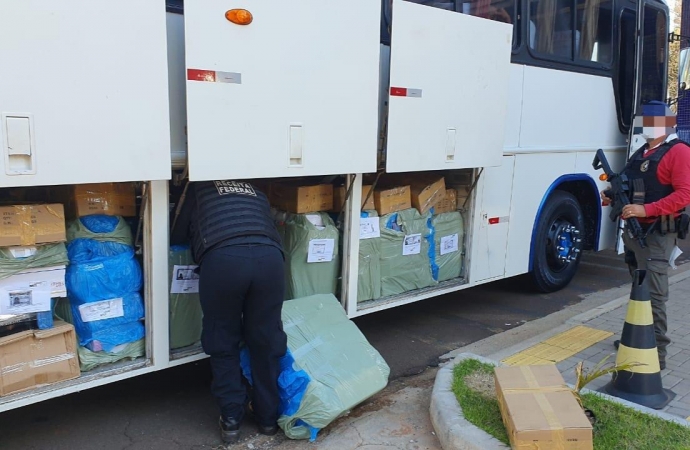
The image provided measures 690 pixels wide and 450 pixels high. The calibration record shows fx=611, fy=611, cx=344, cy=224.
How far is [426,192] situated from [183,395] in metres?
2.25

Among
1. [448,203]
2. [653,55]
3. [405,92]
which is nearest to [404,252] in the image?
[448,203]

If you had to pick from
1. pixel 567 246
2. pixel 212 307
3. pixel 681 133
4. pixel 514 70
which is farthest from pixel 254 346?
pixel 681 133

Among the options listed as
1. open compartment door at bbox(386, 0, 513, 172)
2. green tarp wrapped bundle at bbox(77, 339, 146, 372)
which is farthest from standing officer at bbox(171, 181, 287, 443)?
open compartment door at bbox(386, 0, 513, 172)

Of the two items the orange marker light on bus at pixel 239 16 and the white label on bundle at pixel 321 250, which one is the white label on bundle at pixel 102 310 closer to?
the white label on bundle at pixel 321 250

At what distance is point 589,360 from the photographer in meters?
4.27

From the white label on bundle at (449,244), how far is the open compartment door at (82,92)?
251 centimetres

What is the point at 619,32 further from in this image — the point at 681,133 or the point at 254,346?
the point at 254,346

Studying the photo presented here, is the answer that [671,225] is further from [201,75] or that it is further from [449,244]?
[201,75]

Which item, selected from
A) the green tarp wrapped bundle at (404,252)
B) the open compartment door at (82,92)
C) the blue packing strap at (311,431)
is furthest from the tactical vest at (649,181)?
the open compartment door at (82,92)

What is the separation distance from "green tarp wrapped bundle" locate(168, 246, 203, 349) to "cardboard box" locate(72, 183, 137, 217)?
→ 0.33 m

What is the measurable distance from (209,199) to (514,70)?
3.04m

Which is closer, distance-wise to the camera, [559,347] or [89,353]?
[89,353]

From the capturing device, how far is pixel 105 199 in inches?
125

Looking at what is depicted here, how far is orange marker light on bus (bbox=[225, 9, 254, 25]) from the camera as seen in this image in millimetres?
3025
